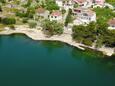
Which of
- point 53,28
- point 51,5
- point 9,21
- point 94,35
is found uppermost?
point 51,5

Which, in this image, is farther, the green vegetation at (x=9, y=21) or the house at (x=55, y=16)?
the house at (x=55, y=16)

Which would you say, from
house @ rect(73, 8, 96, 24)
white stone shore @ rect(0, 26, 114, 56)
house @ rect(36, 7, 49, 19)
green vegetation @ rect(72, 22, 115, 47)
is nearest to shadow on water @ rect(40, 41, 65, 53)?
white stone shore @ rect(0, 26, 114, 56)

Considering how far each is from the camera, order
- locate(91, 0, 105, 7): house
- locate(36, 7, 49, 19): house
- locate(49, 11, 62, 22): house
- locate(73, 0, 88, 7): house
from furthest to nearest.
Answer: locate(91, 0, 105, 7): house, locate(73, 0, 88, 7): house, locate(36, 7, 49, 19): house, locate(49, 11, 62, 22): house

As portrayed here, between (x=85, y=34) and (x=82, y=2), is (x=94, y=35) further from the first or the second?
(x=82, y=2)

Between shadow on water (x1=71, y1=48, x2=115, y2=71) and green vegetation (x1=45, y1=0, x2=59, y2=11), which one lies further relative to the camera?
green vegetation (x1=45, y1=0, x2=59, y2=11)

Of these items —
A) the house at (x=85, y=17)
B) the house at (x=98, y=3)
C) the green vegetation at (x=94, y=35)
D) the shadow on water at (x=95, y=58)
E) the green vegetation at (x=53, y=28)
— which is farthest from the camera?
the house at (x=98, y=3)

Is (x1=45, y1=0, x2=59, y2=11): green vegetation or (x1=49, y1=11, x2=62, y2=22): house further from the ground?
(x1=45, y1=0, x2=59, y2=11): green vegetation

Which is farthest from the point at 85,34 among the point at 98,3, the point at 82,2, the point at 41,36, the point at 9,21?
the point at 98,3

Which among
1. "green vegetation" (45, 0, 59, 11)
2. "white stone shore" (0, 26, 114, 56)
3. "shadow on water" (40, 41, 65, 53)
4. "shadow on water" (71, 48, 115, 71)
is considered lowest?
"shadow on water" (71, 48, 115, 71)

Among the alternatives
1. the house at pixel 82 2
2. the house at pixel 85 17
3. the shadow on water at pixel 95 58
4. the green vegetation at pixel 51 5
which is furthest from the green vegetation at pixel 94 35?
the house at pixel 82 2

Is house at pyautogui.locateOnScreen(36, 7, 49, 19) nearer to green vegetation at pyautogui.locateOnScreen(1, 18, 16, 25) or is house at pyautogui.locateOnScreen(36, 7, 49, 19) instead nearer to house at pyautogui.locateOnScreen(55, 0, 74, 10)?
green vegetation at pyautogui.locateOnScreen(1, 18, 16, 25)

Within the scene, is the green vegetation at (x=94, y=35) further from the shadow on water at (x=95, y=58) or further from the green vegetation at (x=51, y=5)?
the green vegetation at (x=51, y=5)
